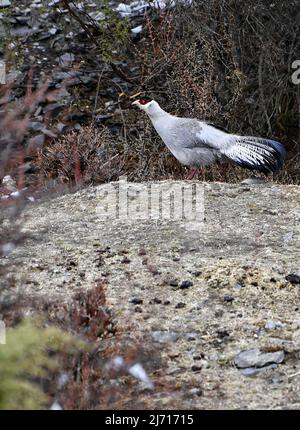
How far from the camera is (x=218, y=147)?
24.6ft

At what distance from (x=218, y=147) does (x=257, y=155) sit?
0.30 metres

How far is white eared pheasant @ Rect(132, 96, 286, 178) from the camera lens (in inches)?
294

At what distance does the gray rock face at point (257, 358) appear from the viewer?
4416 mm

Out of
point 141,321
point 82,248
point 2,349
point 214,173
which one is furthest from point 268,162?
point 2,349

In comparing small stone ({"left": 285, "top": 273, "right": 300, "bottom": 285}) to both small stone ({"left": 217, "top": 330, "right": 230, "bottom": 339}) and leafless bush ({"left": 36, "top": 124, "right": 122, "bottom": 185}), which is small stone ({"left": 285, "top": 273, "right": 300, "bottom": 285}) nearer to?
small stone ({"left": 217, "top": 330, "right": 230, "bottom": 339})

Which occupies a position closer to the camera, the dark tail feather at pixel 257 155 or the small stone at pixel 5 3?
the dark tail feather at pixel 257 155

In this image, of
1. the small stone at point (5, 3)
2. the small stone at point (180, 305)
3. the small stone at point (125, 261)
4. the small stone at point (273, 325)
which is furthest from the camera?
the small stone at point (5, 3)

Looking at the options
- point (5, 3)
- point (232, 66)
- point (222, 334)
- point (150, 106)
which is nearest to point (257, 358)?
point (222, 334)

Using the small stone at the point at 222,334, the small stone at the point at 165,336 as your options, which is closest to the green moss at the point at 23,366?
the small stone at the point at 165,336

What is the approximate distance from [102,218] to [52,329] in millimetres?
2747

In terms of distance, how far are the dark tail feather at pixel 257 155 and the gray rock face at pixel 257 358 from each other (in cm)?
312

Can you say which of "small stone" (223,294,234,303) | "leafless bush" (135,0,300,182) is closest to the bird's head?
"leafless bush" (135,0,300,182)

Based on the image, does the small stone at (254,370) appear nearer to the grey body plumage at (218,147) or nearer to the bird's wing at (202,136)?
the grey body plumage at (218,147)

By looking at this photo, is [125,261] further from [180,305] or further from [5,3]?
[5,3]
